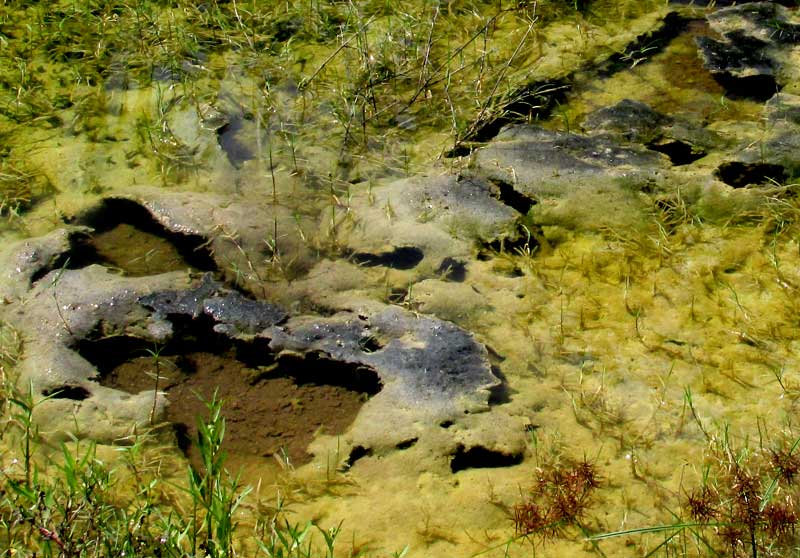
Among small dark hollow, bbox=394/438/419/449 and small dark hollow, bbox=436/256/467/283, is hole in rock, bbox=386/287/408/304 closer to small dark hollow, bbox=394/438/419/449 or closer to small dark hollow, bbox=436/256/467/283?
small dark hollow, bbox=436/256/467/283

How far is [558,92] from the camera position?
4.13m

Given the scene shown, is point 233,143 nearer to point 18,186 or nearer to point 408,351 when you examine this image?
point 18,186

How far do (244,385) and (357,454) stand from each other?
454 mm

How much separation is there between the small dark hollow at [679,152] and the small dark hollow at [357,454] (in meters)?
1.79

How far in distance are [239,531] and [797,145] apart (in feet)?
8.27

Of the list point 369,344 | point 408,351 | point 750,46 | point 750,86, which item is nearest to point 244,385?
point 369,344

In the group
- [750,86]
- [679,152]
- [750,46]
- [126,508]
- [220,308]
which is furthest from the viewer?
[750,46]

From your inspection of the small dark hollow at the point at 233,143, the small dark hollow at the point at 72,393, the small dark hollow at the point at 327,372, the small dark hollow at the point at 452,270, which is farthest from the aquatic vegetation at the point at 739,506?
the small dark hollow at the point at 233,143

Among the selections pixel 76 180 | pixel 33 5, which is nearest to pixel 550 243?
pixel 76 180

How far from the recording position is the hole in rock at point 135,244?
3326 millimetres

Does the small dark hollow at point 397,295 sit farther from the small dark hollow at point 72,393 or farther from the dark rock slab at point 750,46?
the dark rock slab at point 750,46

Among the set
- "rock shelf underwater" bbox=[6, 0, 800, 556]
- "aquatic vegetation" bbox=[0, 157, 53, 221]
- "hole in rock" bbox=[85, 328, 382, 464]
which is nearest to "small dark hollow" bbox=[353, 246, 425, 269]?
"rock shelf underwater" bbox=[6, 0, 800, 556]

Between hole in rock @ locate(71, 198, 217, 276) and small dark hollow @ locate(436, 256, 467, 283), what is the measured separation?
0.77 metres

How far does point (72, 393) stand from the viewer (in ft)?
9.33
